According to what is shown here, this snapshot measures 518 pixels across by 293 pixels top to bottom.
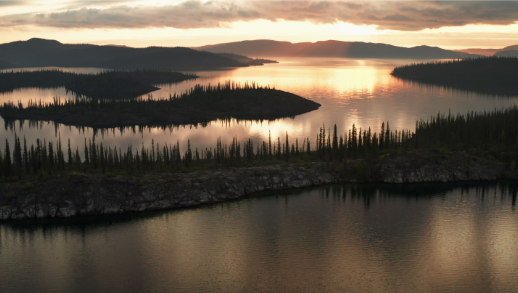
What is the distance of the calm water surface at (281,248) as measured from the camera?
6084cm

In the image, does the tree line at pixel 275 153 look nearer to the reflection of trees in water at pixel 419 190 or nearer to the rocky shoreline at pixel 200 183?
the rocky shoreline at pixel 200 183

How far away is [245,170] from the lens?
10694 cm

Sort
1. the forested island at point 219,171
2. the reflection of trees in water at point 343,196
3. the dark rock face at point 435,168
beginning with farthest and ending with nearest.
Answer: the dark rock face at point 435,168
the forested island at point 219,171
the reflection of trees in water at point 343,196

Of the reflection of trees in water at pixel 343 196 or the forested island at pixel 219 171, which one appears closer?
the reflection of trees in water at pixel 343 196

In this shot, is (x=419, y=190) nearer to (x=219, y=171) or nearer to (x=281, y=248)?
(x=219, y=171)

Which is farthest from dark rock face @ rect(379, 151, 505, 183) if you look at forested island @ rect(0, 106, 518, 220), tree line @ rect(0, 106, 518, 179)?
tree line @ rect(0, 106, 518, 179)

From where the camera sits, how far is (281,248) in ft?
232

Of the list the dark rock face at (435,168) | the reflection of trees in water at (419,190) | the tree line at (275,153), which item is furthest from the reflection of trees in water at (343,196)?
the tree line at (275,153)

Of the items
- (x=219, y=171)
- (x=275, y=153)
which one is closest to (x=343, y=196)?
(x=219, y=171)

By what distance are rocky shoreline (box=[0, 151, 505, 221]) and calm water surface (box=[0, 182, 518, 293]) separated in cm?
336

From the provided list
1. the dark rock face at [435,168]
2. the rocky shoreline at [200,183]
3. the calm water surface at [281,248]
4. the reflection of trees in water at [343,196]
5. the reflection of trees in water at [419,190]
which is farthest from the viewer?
the dark rock face at [435,168]

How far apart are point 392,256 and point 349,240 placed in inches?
312

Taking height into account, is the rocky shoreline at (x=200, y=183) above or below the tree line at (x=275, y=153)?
below

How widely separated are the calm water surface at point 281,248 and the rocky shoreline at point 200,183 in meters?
3.36
